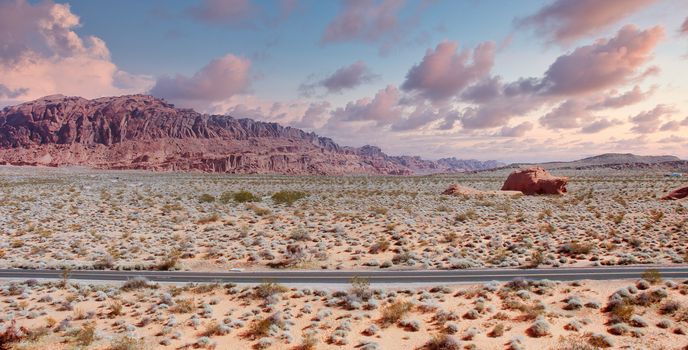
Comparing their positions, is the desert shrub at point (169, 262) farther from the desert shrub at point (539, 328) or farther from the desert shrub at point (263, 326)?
the desert shrub at point (539, 328)

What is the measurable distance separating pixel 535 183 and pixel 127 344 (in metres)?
54.8

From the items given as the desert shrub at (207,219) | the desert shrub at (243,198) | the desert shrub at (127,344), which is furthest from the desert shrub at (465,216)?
the desert shrub at (127,344)

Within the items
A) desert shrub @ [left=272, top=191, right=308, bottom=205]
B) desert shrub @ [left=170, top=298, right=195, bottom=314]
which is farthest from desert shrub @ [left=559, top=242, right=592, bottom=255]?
desert shrub @ [left=272, top=191, right=308, bottom=205]

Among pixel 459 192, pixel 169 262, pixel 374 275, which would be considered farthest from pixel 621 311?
pixel 459 192

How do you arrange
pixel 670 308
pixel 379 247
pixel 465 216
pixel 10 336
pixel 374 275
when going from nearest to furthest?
pixel 10 336 < pixel 670 308 < pixel 374 275 < pixel 379 247 < pixel 465 216

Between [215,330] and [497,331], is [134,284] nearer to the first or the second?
[215,330]

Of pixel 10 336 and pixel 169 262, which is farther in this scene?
pixel 169 262

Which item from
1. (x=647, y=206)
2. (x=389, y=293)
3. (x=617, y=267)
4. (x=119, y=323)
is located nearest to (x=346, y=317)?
(x=389, y=293)

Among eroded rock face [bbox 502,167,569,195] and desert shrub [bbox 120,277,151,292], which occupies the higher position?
eroded rock face [bbox 502,167,569,195]

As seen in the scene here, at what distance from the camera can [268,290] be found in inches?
634

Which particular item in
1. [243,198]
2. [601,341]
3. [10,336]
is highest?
[243,198]

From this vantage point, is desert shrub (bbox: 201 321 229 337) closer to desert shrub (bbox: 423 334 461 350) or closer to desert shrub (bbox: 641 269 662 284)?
desert shrub (bbox: 423 334 461 350)

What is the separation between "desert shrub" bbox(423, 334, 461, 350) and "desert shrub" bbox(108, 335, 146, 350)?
8.32 metres

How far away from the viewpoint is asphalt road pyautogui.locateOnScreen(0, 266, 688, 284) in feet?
58.4
